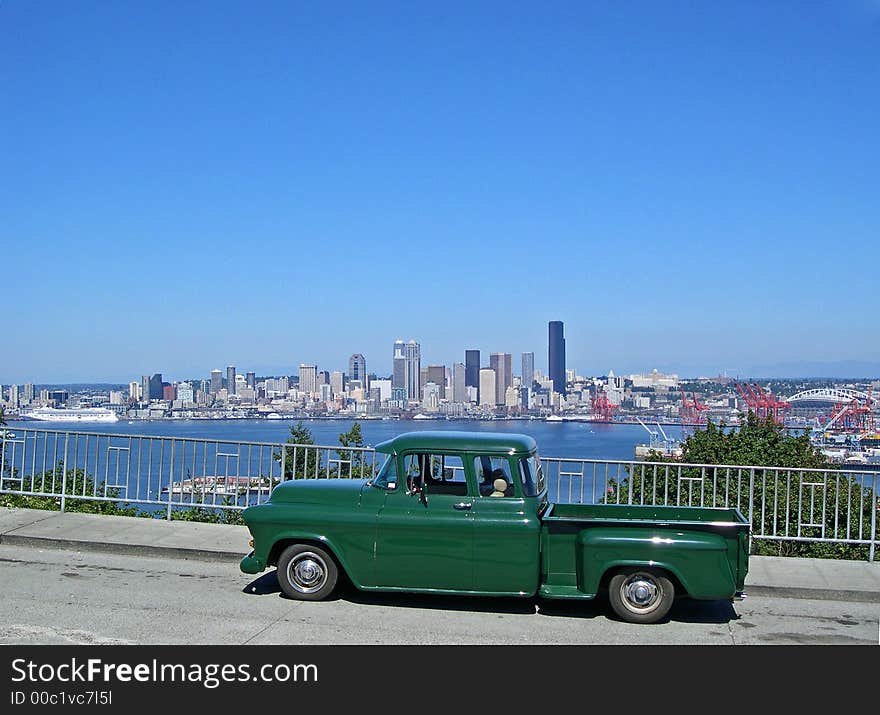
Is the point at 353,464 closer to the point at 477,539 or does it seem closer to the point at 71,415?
the point at 477,539

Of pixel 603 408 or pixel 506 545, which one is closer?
pixel 506 545

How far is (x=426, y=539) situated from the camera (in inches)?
304

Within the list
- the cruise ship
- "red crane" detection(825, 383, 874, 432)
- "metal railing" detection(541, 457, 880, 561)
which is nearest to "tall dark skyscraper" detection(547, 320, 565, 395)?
"red crane" detection(825, 383, 874, 432)

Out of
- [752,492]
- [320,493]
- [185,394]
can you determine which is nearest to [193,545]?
[320,493]

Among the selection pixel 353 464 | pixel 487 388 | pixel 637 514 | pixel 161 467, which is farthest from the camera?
pixel 487 388

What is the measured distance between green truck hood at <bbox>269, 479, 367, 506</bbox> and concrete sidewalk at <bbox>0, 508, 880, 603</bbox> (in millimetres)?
1951

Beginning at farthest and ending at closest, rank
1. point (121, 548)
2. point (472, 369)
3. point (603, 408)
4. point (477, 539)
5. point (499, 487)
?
1. point (472, 369)
2. point (603, 408)
3. point (121, 548)
4. point (499, 487)
5. point (477, 539)

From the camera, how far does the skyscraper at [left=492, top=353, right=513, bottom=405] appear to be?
280 feet

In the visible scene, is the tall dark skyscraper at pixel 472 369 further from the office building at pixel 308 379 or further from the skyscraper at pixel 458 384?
the office building at pixel 308 379

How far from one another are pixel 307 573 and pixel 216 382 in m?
86.7

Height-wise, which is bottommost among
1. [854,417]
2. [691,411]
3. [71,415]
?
[71,415]

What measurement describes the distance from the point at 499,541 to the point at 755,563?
13.0 feet
